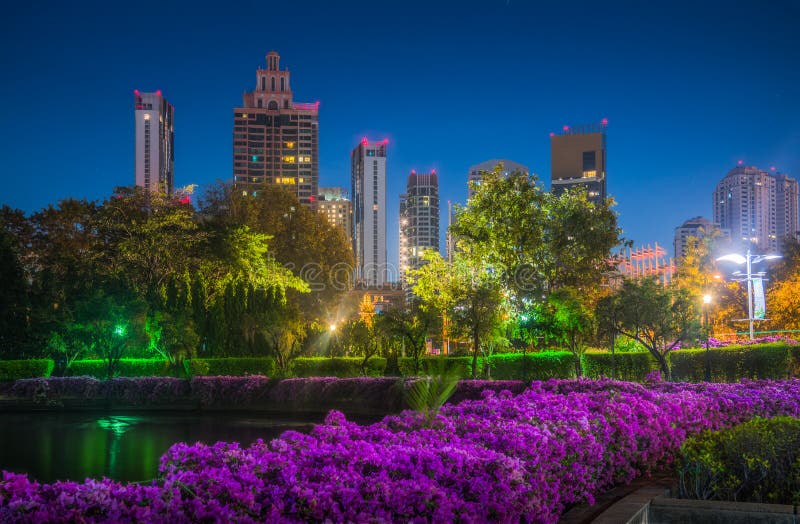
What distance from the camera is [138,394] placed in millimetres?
22000

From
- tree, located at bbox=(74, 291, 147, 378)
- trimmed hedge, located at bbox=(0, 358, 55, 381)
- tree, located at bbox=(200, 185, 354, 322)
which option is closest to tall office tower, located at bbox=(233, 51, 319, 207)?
tree, located at bbox=(200, 185, 354, 322)

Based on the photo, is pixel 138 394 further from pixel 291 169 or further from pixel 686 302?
pixel 291 169

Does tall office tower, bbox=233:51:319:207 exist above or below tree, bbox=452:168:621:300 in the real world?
above

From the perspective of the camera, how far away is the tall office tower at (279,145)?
14838cm

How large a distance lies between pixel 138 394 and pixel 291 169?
130 m

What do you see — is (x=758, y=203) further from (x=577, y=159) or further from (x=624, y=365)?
(x=624, y=365)

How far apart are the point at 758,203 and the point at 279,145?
4307 inches

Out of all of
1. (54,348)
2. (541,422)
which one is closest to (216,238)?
(54,348)

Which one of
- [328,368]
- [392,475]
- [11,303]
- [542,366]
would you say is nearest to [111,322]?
[328,368]

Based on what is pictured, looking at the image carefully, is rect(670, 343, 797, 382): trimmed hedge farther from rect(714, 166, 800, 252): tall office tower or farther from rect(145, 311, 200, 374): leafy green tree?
rect(714, 166, 800, 252): tall office tower

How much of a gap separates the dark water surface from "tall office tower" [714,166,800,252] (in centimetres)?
16672

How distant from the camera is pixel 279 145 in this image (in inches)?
5881

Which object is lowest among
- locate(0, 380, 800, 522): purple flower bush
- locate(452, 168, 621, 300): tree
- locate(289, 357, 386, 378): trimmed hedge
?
locate(289, 357, 386, 378): trimmed hedge

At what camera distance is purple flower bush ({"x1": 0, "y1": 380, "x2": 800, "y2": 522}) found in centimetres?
393
